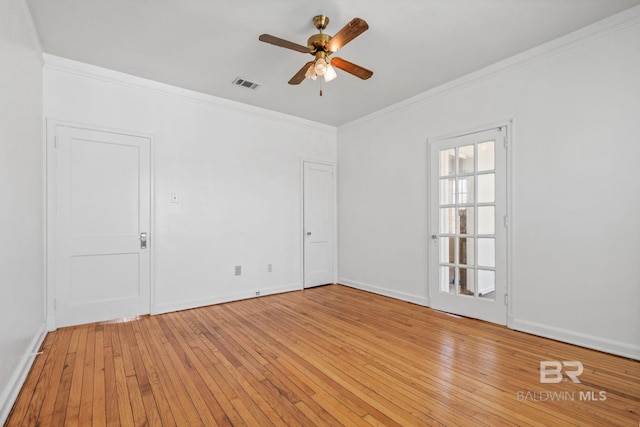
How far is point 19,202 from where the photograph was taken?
227 cm

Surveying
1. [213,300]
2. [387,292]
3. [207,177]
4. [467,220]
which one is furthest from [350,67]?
[213,300]

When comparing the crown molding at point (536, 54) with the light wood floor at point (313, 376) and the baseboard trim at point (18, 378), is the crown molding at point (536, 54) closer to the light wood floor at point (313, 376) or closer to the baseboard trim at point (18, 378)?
the light wood floor at point (313, 376)

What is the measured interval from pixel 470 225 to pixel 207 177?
11.3 feet

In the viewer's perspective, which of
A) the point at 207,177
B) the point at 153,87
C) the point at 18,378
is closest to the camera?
the point at 18,378

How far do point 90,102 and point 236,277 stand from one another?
2754 millimetres

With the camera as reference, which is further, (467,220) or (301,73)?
(467,220)

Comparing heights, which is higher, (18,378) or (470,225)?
(470,225)

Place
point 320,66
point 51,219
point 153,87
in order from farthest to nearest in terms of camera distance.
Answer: point 153,87 < point 51,219 < point 320,66

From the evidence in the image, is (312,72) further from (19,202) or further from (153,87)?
(19,202)

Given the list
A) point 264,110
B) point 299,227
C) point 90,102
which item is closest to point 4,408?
point 90,102

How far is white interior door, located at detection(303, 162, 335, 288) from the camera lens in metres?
5.21

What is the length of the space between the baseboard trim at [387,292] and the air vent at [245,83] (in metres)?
3.38

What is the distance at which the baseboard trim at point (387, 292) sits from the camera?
4133mm

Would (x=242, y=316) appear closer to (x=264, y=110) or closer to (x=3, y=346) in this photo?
(x=3, y=346)
